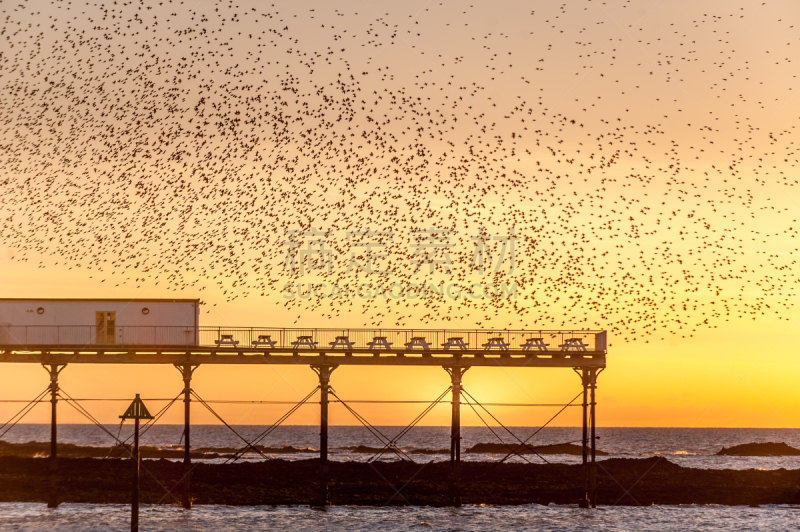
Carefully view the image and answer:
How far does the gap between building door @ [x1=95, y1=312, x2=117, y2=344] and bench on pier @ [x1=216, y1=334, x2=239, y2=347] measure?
20.0ft

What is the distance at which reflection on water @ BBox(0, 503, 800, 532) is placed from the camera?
141ft

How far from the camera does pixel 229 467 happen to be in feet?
181

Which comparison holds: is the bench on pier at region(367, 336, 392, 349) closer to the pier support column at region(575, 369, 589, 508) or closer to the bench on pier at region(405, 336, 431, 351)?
the bench on pier at region(405, 336, 431, 351)

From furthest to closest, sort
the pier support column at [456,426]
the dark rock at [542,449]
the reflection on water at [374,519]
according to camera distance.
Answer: the dark rock at [542,449] → the pier support column at [456,426] → the reflection on water at [374,519]

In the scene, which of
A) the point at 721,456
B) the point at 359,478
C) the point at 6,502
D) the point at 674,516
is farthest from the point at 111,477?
the point at 721,456

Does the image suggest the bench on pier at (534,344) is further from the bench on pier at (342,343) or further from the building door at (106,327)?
the building door at (106,327)

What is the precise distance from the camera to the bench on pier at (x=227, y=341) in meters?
44.9

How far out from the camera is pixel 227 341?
4506 centimetres

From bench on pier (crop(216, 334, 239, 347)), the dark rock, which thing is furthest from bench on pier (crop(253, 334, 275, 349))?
the dark rock

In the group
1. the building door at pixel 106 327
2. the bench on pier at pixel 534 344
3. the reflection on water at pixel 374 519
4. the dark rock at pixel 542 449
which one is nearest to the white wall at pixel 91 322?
the building door at pixel 106 327

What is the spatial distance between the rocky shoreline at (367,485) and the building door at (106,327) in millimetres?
9418

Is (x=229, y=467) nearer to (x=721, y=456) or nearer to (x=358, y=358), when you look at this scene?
(x=358, y=358)

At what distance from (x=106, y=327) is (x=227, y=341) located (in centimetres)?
699

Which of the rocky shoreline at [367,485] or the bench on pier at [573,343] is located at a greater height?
the bench on pier at [573,343]
